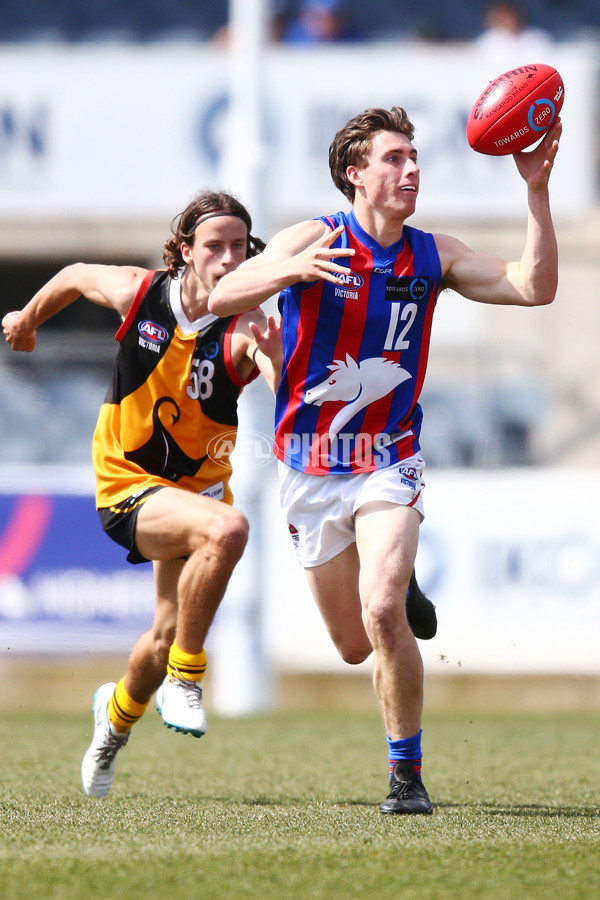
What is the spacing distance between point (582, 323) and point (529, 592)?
449 centimetres

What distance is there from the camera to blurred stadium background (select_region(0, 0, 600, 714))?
34.7 feet

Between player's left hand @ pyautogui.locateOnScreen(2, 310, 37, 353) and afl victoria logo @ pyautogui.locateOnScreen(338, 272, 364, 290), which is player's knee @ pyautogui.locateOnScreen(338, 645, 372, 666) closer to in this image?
afl victoria logo @ pyautogui.locateOnScreen(338, 272, 364, 290)

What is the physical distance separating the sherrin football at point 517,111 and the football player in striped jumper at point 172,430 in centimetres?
107

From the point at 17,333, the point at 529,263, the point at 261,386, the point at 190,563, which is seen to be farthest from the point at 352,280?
the point at 261,386

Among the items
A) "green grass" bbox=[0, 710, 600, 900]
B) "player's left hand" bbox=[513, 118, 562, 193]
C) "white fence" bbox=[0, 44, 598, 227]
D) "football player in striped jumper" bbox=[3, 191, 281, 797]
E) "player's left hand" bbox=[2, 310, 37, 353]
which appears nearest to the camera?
"green grass" bbox=[0, 710, 600, 900]

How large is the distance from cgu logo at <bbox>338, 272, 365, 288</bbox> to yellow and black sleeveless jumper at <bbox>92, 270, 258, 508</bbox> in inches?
24.2

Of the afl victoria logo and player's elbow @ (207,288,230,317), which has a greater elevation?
the afl victoria logo

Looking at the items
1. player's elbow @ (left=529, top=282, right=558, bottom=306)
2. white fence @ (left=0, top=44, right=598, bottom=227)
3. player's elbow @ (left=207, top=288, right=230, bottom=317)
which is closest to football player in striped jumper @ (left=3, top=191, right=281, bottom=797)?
player's elbow @ (left=207, top=288, right=230, bottom=317)

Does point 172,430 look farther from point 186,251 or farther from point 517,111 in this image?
point 517,111

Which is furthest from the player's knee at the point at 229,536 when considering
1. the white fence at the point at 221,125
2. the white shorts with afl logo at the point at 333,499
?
the white fence at the point at 221,125

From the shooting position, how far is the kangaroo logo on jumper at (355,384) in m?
5.01

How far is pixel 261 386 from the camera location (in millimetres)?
10758

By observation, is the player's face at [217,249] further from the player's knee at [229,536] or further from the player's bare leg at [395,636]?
the player's bare leg at [395,636]

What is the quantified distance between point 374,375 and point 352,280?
1.19 feet
